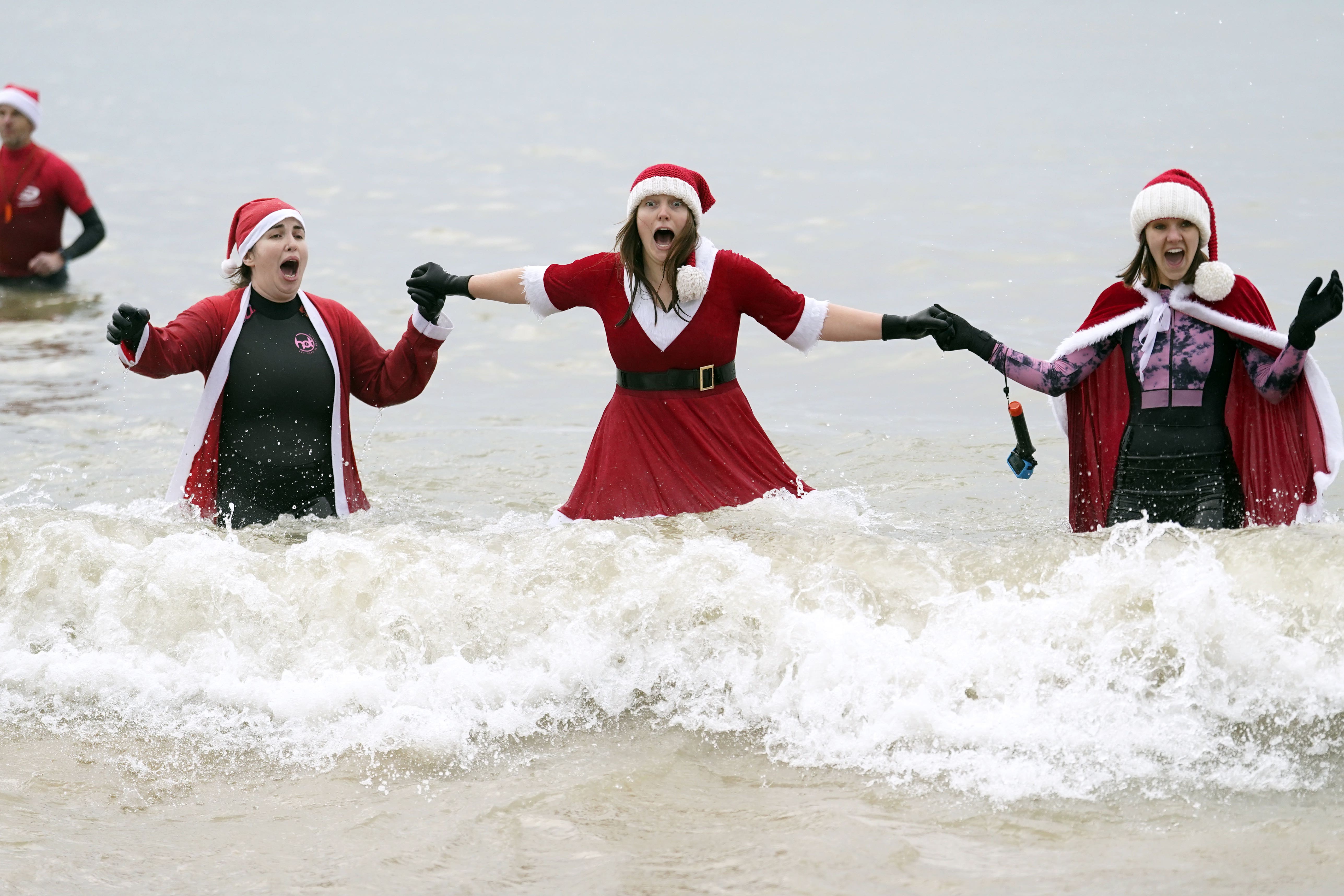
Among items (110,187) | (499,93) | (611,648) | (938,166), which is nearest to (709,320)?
(611,648)

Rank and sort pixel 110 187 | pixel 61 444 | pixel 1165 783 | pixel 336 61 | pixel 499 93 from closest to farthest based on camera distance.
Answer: pixel 1165 783 → pixel 61 444 → pixel 110 187 → pixel 499 93 → pixel 336 61

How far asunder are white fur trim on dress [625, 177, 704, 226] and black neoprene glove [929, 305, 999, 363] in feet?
3.24

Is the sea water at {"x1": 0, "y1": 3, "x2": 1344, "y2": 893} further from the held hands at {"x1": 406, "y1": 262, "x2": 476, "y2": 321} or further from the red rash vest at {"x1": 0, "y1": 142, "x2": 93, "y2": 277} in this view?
the red rash vest at {"x1": 0, "y1": 142, "x2": 93, "y2": 277}

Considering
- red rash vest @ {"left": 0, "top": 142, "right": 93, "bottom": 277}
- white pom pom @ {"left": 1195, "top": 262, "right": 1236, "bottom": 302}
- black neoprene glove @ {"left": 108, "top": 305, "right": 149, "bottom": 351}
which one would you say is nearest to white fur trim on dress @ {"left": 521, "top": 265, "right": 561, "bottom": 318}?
black neoprene glove @ {"left": 108, "top": 305, "right": 149, "bottom": 351}

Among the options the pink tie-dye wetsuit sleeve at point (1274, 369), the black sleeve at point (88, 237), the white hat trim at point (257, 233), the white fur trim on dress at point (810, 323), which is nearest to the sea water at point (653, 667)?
the pink tie-dye wetsuit sleeve at point (1274, 369)

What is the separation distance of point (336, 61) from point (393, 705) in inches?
1601

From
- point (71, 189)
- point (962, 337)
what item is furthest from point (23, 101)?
point (962, 337)

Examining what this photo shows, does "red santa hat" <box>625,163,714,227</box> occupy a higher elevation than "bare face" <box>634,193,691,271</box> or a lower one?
Result: higher

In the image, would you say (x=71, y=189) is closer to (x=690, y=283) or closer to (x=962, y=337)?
(x=690, y=283)

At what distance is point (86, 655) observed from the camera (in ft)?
18.2

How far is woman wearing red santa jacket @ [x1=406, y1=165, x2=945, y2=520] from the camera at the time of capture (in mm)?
5926

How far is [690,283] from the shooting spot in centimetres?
584

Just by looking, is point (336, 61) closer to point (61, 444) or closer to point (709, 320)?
point (61, 444)

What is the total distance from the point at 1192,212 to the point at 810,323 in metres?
1.44
